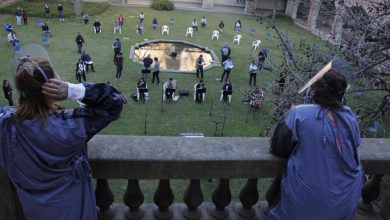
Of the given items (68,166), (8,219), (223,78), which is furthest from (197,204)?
(223,78)

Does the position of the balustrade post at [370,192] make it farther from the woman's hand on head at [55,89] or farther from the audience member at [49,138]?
the woman's hand on head at [55,89]

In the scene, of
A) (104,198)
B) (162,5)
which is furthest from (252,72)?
(162,5)

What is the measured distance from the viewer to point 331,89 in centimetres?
253

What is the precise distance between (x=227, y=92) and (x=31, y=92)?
16433mm

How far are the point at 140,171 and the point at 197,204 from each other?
1.96 ft

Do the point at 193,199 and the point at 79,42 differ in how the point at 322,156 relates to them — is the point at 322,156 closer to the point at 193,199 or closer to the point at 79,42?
the point at 193,199

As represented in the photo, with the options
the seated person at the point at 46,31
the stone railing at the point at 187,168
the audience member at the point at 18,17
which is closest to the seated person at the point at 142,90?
the seated person at the point at 46,31

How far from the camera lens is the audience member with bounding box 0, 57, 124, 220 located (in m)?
2.13

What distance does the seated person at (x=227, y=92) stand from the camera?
60.0 ft

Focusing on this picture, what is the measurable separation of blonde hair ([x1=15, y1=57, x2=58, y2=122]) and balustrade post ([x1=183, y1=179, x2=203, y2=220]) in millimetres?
1224

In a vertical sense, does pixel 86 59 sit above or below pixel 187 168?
below

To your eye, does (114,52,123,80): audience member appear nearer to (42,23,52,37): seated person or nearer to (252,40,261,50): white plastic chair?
(42,23,52,37): seated person

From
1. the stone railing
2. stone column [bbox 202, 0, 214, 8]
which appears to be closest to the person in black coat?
stone column [bbox 202, 0, 214, 8]

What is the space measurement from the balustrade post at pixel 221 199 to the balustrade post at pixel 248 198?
13 cm
